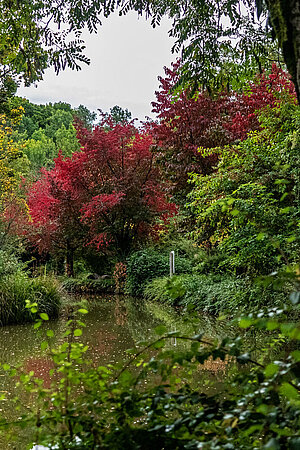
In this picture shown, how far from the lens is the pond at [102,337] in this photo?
4156 mm

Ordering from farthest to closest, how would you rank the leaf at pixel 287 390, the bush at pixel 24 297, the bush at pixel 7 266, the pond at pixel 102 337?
the bush at pixel 7 266, the bush at pixel 24 297, the pond at pixel 102 337, the leaf at pixel 287 390

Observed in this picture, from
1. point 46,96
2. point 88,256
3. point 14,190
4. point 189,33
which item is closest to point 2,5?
point 189,33

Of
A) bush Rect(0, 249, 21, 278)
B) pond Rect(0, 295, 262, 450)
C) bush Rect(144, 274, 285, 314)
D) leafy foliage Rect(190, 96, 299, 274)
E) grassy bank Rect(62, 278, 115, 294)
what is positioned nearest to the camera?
pond Rect(0, 295, 262, 450)

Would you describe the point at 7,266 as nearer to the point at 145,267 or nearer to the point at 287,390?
the point at 145,267

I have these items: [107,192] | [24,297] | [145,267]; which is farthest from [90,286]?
[24,297]

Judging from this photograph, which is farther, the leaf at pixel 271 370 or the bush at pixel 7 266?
the bush at pixel 7 266

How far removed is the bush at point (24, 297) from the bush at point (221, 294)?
2308 millimetres

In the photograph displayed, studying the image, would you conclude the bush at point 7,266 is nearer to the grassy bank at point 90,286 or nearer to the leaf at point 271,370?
the grassy bank at point 90,286

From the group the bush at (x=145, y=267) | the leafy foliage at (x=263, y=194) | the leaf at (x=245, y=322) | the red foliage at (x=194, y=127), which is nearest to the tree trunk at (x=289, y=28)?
the leaf at (x=245, y=322)

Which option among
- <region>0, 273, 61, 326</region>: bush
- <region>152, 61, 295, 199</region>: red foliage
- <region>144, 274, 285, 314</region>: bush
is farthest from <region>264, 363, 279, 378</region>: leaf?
<region>152, 61, 295, 199</region>: red foliage

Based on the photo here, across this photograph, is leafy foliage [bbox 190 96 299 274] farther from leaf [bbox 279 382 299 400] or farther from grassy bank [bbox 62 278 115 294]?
grassy bank [bbox 62 278 115 294]

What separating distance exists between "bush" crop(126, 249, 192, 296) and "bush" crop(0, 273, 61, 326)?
4.50 metres

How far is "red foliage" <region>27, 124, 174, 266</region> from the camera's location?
14047mm

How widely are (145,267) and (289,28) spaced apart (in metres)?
11.5
